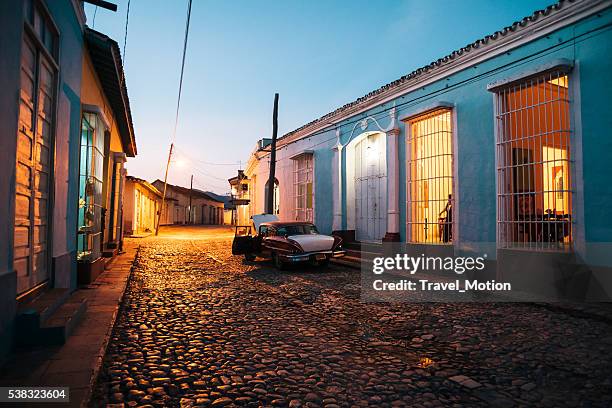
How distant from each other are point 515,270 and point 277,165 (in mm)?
14384

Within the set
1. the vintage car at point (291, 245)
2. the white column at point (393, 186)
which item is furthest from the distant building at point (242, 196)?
the white column at point (393, 186)

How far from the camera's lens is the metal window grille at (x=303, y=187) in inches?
668

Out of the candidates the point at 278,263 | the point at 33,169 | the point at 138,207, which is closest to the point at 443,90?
the point at 278,263

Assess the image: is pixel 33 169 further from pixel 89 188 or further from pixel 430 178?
pixel 430 178

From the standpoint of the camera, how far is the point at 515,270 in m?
7.70

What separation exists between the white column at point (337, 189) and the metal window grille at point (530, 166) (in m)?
6.60

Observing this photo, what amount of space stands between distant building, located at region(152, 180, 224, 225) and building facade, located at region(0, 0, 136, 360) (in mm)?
40256

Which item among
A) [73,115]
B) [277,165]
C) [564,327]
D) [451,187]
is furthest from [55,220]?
[277,165]

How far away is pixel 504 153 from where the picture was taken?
8539mm

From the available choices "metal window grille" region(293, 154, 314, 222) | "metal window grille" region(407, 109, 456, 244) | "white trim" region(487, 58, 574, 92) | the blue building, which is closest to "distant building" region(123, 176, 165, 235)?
"metal window grille" region(293, 154, 314, 222)

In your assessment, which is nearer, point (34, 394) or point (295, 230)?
point (34, 394)

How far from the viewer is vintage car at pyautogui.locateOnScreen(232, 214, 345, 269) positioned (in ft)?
33.9

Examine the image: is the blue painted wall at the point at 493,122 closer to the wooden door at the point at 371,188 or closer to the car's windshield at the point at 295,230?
the wooden door at the point at 371,188

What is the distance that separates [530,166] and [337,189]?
24.1 feet
